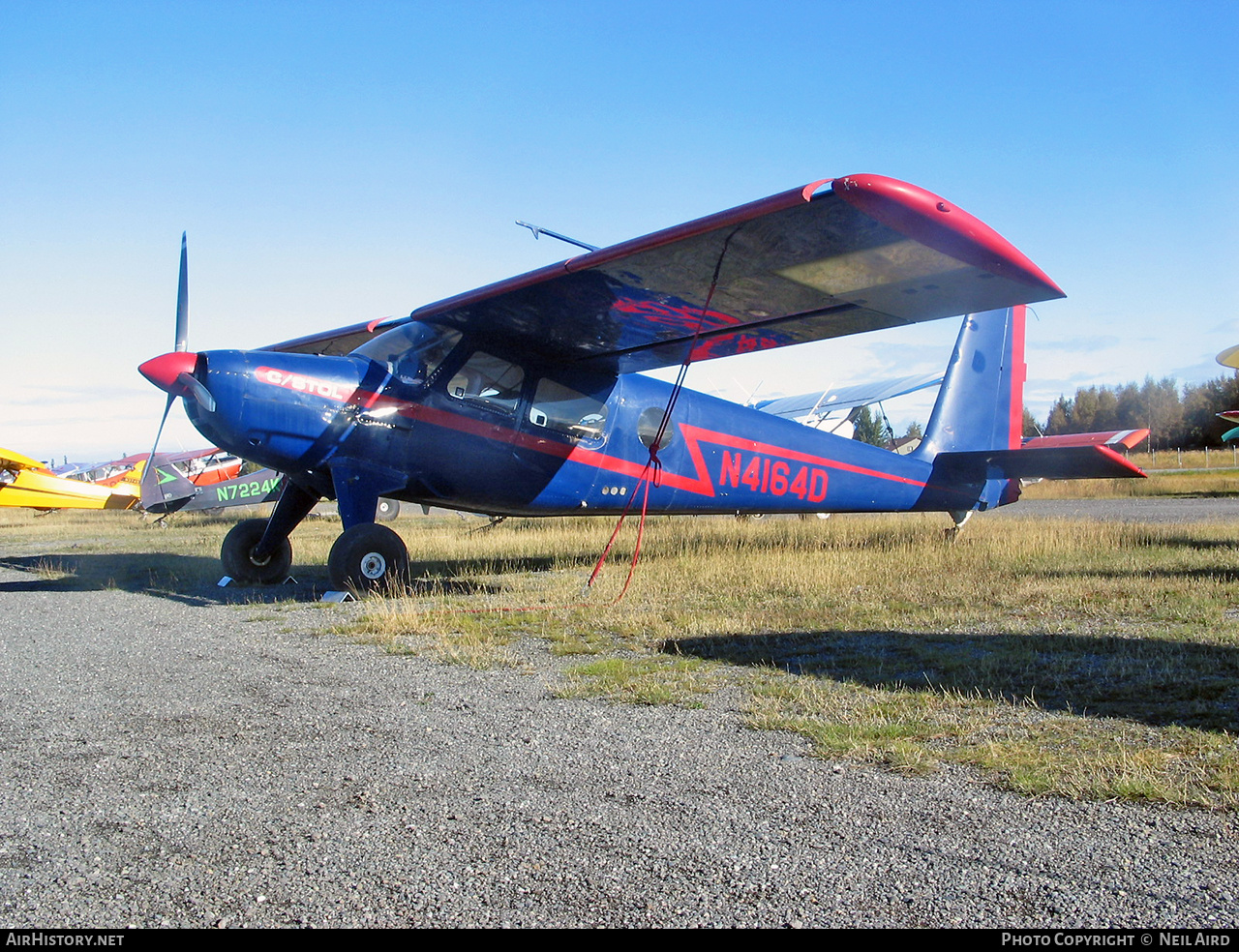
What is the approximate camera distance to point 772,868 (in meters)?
2.38

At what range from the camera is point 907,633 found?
5.88 m

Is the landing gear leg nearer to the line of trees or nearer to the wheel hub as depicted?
the wheel hub

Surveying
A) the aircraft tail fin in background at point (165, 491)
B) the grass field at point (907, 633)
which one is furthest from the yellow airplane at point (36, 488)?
the grass field at point (907, 633)

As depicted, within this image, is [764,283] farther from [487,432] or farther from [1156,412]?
[1156,412]

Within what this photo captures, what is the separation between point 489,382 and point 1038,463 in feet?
21.5

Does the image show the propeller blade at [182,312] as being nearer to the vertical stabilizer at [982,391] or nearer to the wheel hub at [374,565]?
the wheel hub at [374,565]

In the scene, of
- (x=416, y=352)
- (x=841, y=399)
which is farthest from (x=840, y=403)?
(x=416, y=352)

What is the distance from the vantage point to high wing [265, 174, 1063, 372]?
532 cm

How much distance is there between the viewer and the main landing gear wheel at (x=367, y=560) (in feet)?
25.6

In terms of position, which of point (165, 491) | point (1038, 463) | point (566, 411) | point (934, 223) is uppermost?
point (934, 223)

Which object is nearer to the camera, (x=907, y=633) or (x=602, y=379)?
(x=907, y=633)

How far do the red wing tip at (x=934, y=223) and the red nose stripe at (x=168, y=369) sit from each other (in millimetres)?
5573

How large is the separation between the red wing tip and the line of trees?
59182 mm

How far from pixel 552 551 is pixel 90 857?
33.6ft
